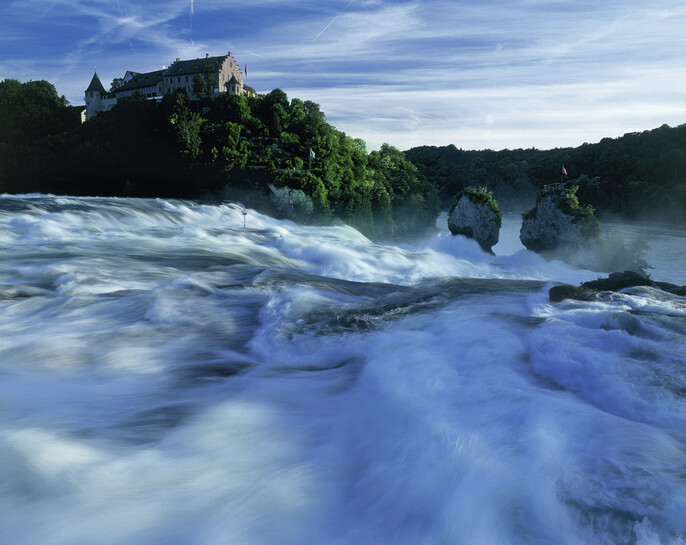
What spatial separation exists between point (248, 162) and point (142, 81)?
1589 inches

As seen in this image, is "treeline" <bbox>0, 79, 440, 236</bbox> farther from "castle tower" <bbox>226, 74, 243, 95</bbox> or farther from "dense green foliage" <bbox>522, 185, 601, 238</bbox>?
"dense green foliage" <bbox>522, 185, 601, 238</bbox>

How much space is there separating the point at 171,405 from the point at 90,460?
1267 mm

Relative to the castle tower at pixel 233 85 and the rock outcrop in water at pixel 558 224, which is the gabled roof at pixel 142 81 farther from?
the rock outcrop in water at pixel 558 224

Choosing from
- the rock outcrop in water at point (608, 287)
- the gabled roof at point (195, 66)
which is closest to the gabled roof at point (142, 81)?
the gabled roof at point (195, 66)

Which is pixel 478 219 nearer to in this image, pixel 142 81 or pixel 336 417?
pixel 336 417

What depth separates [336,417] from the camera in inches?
206

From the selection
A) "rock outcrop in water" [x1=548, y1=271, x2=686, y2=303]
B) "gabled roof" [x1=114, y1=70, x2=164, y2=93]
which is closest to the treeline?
"gabled roof" [x1=114, y1=70, x2=164, y2=93]

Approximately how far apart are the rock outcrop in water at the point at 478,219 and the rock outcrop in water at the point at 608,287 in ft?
89.7

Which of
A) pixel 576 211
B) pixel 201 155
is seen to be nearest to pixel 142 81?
pixel 201 155

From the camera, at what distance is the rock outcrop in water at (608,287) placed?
9.50m

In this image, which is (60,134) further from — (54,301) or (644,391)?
(644,391)

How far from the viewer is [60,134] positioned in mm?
56750

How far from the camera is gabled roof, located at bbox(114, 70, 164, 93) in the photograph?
72.2 m

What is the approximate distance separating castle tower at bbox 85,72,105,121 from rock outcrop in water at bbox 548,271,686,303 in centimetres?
8415
